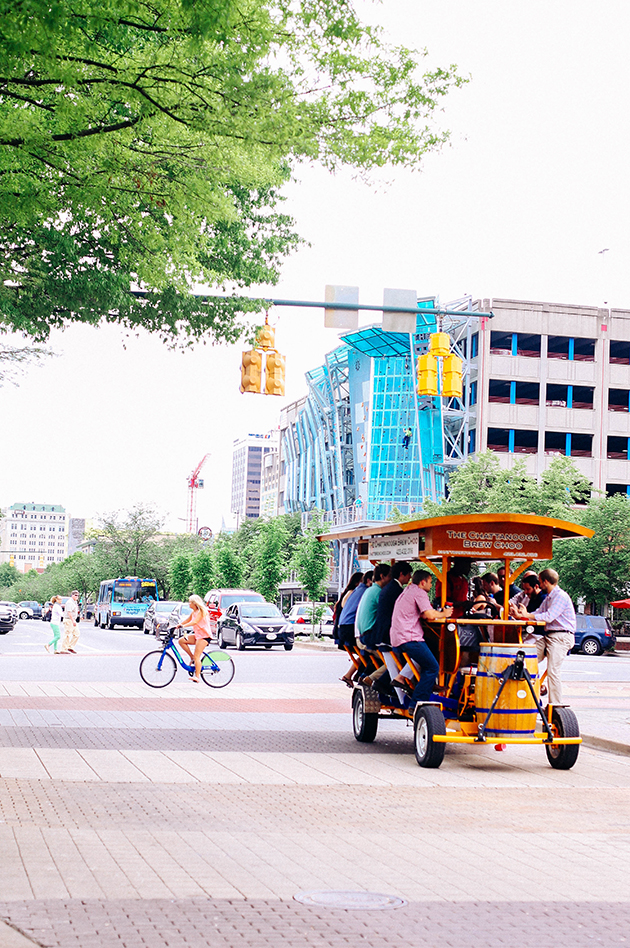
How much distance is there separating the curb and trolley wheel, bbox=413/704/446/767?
3100mm

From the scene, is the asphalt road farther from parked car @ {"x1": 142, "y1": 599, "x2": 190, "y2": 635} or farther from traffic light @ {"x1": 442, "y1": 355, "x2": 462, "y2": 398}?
parked car @ {"x1": 142, "y1": 599, "x2": 190, "y2": 635}

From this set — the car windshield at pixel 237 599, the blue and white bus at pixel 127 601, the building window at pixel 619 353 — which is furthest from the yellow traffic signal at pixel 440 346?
the building window at pixel 619 353

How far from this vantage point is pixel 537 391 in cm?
7756

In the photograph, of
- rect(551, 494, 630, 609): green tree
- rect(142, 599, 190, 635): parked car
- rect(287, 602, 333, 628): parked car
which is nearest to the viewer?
rect(551, 494, 630, 609): green tree

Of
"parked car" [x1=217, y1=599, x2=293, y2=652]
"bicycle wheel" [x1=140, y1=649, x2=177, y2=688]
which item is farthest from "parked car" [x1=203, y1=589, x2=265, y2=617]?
"bicycle wheel" [x1=140, y1=649, x2=177, y2=688]

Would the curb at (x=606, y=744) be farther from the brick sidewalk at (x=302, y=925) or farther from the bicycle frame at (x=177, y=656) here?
the bicycle frame at (x=177, y=656)

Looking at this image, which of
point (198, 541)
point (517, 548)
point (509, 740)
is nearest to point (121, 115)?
point (517, 548)

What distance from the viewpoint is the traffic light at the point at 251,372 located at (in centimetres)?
1517

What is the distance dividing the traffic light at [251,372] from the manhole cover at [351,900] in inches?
376

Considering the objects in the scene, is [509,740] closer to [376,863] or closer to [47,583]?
[376,863]

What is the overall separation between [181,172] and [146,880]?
5827 mm

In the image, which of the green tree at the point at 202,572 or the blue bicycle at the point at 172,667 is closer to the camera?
the blue bicycle at the point at 172,667

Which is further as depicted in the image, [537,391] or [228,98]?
[537,391]

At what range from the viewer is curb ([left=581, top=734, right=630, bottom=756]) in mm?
13680
